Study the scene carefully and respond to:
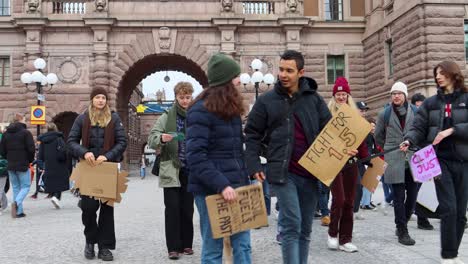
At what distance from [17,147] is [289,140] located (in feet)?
25.4

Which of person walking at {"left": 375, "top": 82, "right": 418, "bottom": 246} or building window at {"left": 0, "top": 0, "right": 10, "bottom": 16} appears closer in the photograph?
person walking at {"left": 375, "top": 82, "right": 418, "bottom": 246}

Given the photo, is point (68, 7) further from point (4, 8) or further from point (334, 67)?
point (334, 67)

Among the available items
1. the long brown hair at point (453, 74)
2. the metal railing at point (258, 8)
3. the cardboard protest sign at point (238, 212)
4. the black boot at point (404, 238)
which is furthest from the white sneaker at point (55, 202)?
the metal railing at point (258, 8)

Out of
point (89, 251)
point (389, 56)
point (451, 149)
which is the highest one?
point (389, 56)

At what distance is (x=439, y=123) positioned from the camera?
5652mm

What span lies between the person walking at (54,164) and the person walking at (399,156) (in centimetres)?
747

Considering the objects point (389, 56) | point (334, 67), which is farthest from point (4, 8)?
point (389, 56)

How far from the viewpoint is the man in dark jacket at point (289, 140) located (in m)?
4.42

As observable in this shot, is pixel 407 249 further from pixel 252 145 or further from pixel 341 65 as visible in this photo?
pixel 341 65

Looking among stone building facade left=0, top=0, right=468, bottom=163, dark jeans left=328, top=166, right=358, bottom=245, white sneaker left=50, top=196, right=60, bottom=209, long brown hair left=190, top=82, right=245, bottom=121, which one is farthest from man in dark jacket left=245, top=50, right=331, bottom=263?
stone building facade left=0, top=0, right=468, bottom=163

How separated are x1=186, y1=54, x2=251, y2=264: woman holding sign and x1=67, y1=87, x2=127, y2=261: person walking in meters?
2.42

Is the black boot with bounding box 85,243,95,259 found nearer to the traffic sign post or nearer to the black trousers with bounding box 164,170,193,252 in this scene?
the black trousers with bounding box 164,170,193,252

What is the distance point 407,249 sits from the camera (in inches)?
254

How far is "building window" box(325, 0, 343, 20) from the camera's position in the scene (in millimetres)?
27344
